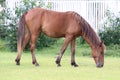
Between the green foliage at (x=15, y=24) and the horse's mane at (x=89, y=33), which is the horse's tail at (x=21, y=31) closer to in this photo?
the horse's mane at (x=89, y=33)

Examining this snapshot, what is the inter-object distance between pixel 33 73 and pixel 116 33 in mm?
9772

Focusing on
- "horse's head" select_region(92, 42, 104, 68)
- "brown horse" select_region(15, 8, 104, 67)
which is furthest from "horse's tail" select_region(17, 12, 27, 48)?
"horse's head" select_region(92, 42, 104, 68)

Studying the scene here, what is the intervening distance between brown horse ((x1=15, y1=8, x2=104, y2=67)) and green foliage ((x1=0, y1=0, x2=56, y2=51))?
15.7 ft

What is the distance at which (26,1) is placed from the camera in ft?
76.4

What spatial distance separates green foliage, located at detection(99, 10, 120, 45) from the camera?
23547 millimetres

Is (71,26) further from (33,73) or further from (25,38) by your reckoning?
(33,73)

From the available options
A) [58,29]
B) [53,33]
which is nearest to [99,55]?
[58,29]

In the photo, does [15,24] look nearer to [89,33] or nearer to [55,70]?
[89,33]

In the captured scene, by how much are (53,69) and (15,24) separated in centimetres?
780

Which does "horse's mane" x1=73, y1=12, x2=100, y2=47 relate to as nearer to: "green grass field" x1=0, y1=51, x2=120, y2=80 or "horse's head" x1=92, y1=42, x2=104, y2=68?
"horse's head" x1=92, y1=42, x2=104, y2=68

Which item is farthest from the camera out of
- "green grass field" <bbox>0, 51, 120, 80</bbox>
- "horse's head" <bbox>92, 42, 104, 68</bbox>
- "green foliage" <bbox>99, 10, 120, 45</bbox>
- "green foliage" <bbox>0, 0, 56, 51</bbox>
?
"green foliage" <bbox>99, 10, 120, 45</bbox>

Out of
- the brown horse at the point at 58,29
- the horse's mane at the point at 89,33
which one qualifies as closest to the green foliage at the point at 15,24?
the brown horse at the point at 58,29

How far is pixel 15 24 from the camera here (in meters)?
23.0

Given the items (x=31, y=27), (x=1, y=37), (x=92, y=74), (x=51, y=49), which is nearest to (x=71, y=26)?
(x=31, y=27)
